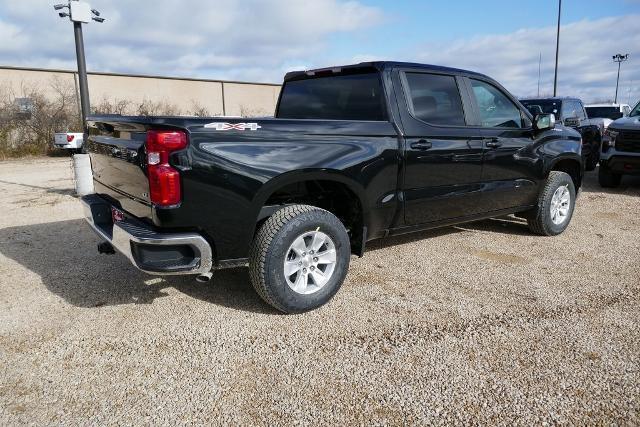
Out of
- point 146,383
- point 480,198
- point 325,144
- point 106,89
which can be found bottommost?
point 146,383

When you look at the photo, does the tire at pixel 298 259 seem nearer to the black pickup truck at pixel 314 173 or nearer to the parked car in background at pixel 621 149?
the black pickup truck at pixel 314 173

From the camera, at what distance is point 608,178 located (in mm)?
9055

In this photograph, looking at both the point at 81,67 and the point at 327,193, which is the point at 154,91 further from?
the point at 327,193

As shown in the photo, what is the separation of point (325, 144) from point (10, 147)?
17574mm

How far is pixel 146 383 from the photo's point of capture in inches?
105

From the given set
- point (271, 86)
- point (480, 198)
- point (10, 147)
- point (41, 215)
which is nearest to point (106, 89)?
point (10, 147)

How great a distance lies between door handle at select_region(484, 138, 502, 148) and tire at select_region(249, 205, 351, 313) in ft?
6.31

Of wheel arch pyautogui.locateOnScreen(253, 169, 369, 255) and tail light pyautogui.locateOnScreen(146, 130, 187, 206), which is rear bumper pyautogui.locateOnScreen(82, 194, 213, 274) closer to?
tail light pyautogui.locateOnScreen(146, 130, 187, 206)

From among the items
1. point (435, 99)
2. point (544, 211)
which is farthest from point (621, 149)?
point (435, 99)

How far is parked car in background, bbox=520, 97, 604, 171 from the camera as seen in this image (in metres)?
10.4

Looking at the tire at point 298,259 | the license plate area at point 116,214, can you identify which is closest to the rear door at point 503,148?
the tire at point 298,259

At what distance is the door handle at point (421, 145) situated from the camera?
3.98 metres

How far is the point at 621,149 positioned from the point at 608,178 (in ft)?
2.39

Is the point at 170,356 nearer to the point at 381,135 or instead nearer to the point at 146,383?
the point at 146,383
